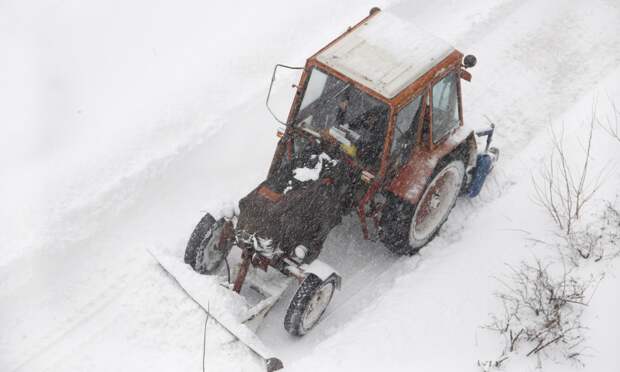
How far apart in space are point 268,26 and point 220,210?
13.1 ft

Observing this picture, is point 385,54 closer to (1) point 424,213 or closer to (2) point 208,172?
(1) point 424,213

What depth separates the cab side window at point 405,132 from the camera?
5977 mm

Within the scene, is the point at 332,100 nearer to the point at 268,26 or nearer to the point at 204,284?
the point at 204,284

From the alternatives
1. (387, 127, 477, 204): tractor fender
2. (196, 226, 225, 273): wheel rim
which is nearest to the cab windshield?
(387, 127, 477, 204): tractor fender

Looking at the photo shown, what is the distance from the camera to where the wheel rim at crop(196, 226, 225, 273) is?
6125mm

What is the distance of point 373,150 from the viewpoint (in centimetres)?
601

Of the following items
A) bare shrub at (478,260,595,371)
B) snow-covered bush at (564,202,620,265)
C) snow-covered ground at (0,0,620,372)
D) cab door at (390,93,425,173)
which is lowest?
snow-covered ground at (0,0,620,372)

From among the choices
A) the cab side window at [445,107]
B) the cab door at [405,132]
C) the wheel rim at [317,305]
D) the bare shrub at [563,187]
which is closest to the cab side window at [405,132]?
the cab door at [405,132]

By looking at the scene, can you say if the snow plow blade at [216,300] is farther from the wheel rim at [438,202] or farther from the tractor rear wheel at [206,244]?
the wheel rim at [438,202]

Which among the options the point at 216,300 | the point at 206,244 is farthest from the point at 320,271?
the point at 206,244

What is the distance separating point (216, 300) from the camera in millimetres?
5676

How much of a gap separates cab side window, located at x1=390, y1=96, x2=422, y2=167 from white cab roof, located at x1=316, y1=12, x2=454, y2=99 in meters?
0.26

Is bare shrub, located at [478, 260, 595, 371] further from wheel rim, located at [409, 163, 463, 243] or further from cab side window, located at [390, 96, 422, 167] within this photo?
cab side window, located at [390, 96, 422, 167]

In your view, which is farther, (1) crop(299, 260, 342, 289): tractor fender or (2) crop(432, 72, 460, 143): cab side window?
(2) crop(432, 72, 460, 143): cab side window
